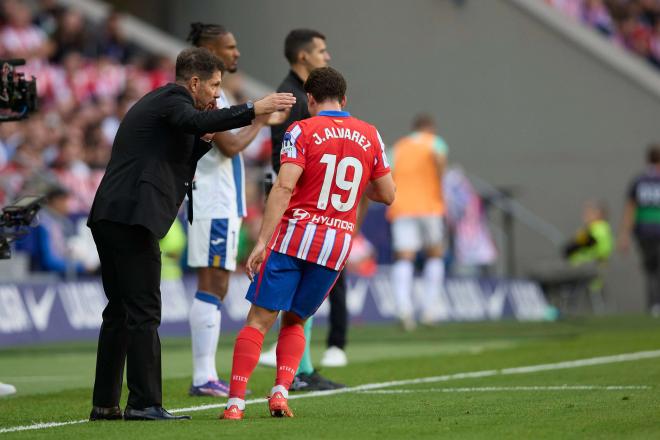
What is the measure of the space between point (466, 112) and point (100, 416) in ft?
62.3

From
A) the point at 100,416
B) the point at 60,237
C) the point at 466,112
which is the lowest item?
the point at 100,416

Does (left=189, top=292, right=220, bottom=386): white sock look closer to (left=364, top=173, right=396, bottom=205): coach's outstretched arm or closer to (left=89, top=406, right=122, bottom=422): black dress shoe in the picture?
(left=89, top=406, right=122, bottom=422): black dress shoe

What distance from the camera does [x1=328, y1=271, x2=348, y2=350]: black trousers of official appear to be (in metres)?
10.9

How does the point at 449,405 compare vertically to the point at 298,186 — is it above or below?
below

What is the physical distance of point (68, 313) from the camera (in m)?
16.5

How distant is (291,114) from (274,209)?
2.49m

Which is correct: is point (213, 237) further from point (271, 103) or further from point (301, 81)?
point (271, 103)

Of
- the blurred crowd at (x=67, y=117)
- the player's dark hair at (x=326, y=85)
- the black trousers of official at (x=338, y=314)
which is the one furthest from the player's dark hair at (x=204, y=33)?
the blurred crowd at (x=67, y=117)

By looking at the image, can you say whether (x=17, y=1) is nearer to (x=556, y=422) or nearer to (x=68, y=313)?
(x=68, y=313)

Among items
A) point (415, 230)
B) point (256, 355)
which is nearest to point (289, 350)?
point (256, 355)

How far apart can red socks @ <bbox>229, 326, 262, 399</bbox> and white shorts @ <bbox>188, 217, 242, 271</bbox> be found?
1831 millimetres

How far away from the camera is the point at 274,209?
24.7ft

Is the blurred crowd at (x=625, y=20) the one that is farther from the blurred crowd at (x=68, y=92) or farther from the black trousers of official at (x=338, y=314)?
the black trousers of official at (x=338, y=314)

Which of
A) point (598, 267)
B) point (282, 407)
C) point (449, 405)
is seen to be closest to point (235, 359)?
point (282, 407)
